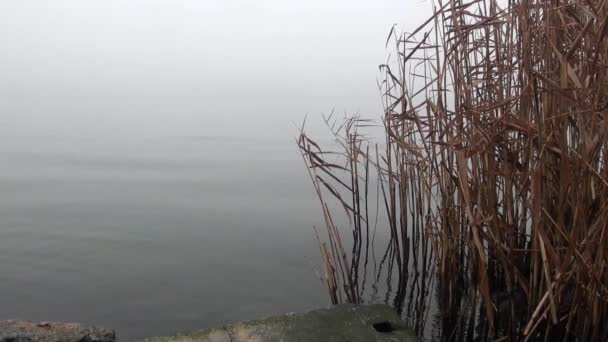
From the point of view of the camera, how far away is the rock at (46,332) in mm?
2104

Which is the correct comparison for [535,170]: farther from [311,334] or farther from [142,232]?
[142,232]

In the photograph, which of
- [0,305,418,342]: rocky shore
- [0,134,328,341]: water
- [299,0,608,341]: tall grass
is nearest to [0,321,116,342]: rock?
[0,305,418,342]: rocky shore

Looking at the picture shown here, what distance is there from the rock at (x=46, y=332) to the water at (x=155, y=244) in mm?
478

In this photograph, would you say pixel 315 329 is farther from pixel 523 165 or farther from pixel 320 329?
pixel 523 165

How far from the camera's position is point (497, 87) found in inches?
73.1

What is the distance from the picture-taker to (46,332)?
85.1 inches

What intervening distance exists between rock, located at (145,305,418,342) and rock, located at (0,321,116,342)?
52cm

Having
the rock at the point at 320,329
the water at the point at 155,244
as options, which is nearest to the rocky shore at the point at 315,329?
the rock at the point at 320,329

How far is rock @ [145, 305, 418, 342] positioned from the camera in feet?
6.00

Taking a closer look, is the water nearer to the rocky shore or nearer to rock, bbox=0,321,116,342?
rock, bbox=0,321,116,342

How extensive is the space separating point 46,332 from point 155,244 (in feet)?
7.20

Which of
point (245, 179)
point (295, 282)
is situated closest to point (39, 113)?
point (245, 179)

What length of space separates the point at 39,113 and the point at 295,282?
1981cm

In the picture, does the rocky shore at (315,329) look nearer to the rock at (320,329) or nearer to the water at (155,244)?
the rock at (320,329)
